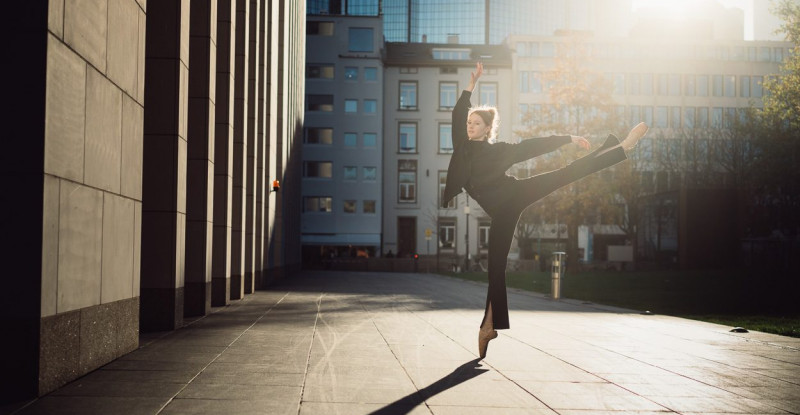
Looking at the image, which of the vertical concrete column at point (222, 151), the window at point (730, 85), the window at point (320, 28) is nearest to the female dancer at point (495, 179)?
the vertical concrete column at point (222, 151)

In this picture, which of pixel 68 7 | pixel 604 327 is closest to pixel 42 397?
pixel 68 7

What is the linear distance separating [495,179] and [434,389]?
2.05 meters

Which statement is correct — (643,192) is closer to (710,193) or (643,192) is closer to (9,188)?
(710,193)

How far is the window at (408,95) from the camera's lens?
63219 millimetres

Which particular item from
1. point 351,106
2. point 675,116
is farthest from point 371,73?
point 675,116

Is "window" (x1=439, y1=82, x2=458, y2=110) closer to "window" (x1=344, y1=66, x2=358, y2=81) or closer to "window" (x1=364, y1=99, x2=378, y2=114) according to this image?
"window" (x1=364, y1=99, x2=378, y2=114)

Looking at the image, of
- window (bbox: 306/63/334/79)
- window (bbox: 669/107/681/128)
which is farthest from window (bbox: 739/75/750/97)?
window (bbox: 306/63/334/79)

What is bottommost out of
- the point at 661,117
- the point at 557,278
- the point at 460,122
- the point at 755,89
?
the point at 557,278

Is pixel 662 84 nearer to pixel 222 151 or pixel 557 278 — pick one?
pixel 557 278

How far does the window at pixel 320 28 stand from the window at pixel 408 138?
9.44 meters

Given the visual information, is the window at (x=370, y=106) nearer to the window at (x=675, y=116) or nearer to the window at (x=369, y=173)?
the window at (x=369, y=173)

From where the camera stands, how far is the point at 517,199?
6.76 metres

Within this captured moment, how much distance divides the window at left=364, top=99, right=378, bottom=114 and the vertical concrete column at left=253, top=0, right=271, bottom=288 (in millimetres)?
40620

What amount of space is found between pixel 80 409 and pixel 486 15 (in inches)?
4112
